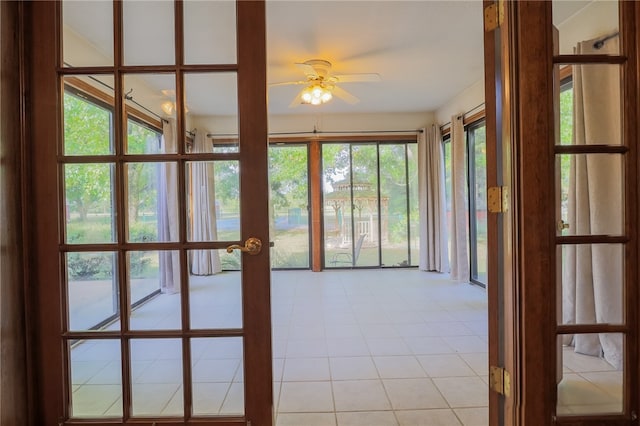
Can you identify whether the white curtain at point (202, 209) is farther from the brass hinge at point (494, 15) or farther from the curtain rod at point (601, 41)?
the curtain rod at point (601, 41)

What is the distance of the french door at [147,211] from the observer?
1.43m

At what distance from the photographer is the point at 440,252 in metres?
5.31

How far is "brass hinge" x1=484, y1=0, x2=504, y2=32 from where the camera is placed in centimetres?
138

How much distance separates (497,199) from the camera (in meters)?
1.41

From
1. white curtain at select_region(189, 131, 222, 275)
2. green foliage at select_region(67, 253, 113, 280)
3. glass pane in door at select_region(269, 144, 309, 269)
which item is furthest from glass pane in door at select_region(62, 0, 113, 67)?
glass pane in door at select_region(269, 144, 309, 269)

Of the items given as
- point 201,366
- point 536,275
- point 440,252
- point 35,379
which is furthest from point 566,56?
point 440,252

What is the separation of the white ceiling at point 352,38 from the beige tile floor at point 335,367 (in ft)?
3.33

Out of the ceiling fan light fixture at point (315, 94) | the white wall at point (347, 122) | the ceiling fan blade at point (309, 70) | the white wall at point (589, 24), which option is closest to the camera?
the white wall at point (589, 24)

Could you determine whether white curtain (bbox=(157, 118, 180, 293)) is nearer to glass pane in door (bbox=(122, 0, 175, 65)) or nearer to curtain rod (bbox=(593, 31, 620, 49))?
glass pane in door (bbox=(122, 0, 175, 65))

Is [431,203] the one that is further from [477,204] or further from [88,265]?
[88,265]

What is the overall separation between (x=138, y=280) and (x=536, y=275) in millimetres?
1666

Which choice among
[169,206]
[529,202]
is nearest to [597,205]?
[529,202]

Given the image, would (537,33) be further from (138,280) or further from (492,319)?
(138,280)

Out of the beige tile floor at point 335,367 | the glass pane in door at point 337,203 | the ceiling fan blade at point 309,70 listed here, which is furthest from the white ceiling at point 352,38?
the glass pane in door at point 337,203
